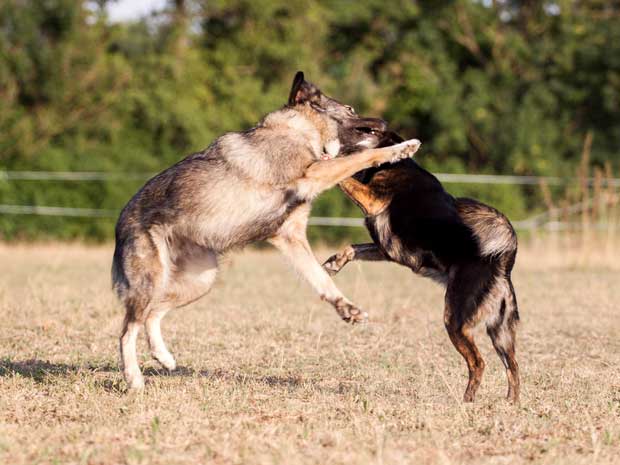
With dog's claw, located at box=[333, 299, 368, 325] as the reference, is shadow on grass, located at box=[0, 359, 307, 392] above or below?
below

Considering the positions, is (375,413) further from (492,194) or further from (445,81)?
(445,81)

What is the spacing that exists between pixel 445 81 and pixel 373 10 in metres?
3.34

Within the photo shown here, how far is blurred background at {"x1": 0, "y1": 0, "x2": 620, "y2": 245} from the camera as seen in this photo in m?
21.8

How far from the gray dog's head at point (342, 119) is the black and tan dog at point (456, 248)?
358 mm

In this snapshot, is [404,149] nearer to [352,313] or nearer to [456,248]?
[456,248]

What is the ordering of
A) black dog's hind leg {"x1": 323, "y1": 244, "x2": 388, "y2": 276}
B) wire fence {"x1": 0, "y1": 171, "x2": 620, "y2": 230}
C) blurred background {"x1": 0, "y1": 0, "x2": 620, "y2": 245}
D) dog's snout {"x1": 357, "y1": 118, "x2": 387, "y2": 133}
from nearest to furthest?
black dog's hind leg {"x1": 323, "y1": 244, "x2": 388, "y2": 276}, dog's snout {"x1": 357, "y1": 118, "x2": 387, "y2": 133}, wire fence {"x1": 0, "y1": 171, "x2": 620, "y2": 230}, blurred background {"x1": 0, "y1": 0, "x2": 620, "y2": 245}

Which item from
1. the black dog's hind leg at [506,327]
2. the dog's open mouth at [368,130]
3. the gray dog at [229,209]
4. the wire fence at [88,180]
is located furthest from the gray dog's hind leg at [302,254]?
the wire fence at [88,180]

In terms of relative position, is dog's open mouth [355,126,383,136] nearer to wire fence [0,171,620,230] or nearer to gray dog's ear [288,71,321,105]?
gray dog's ear [288,71,321,105]

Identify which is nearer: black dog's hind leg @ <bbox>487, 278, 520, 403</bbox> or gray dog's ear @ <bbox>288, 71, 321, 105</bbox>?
black dog's hind leg @ <bbox>487, 278, 520, 403</bbox>

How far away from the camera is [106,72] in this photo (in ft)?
74.2

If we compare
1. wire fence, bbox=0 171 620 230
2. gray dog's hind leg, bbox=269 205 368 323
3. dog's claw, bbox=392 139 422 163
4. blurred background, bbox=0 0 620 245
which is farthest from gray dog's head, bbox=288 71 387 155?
blurred background, bbox=0 0 620 245

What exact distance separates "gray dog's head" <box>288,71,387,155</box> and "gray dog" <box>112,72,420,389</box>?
0.63ft

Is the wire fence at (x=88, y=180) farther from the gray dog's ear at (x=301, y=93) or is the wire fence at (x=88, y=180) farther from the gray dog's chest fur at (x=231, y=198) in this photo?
the gray dog's chest fur at (x=231, y=198)

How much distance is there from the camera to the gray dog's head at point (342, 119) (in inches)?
233
